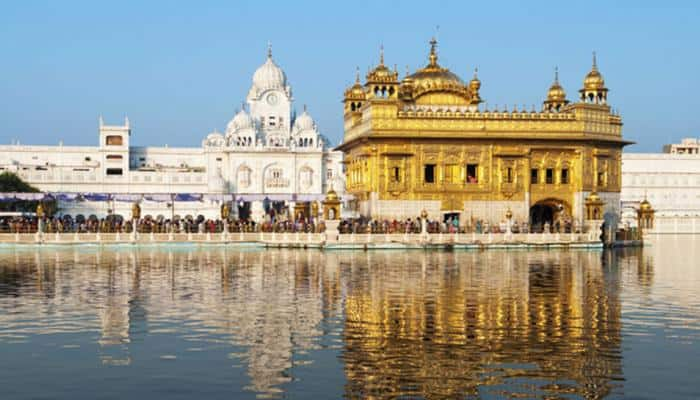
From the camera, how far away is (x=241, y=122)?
90250 mm

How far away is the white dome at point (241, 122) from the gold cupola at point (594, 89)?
45938mm

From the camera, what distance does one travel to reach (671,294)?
23.3 m

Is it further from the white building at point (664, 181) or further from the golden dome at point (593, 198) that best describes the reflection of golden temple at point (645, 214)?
the white building at point (664, 181)

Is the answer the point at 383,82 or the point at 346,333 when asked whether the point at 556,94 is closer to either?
the point at 383,82

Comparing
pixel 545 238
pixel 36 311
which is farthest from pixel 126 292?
pixel 545 238

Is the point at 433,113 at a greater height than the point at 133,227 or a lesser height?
greater

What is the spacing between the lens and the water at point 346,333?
41.3ft

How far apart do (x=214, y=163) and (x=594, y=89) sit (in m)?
48.1

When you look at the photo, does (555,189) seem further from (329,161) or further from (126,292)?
(329,161)

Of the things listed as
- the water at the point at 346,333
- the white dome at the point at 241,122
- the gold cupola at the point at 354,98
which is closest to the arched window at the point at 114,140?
the white dome at the point at 241,122

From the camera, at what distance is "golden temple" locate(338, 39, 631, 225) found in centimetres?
4600

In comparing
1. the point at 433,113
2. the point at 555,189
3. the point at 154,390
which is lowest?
the point at 154,390

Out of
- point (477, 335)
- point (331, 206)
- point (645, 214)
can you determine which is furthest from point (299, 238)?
point (477, 335)

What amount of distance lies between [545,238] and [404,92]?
39.3ft
